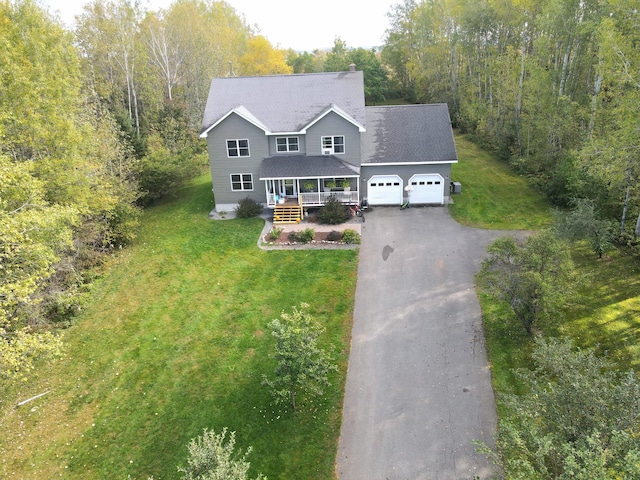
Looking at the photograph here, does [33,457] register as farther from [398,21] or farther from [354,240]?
[398,21]

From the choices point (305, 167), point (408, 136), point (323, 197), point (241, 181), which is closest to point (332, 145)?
point (305, 167)

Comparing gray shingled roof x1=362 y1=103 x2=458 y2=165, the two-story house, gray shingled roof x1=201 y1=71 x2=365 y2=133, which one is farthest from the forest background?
gray shingled roof x1=362 y1=103 x2=458 y2=165

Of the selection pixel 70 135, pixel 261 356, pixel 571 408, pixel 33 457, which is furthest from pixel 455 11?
pixel 33 457

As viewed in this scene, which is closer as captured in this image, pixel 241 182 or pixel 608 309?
pixel 608 309

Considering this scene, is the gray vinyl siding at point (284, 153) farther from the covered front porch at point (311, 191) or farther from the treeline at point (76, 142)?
the treeline at point (76, 142)

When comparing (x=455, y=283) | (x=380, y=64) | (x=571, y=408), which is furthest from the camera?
(x=380, y=64)

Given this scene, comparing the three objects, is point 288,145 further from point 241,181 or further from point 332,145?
point 241,181

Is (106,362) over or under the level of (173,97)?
under
